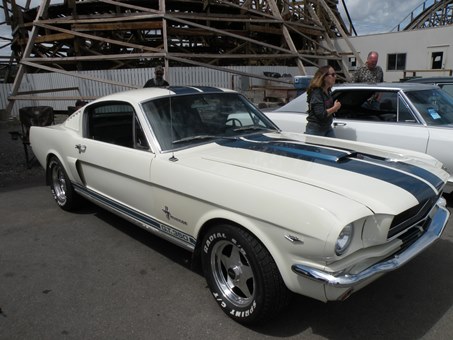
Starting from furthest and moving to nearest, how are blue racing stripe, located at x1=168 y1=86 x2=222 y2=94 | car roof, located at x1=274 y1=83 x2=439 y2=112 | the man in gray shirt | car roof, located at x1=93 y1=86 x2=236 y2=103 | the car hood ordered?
the man in gray shirt < car roof, located at x1=274 y1=83 x2=439 y2=112 < blue racing stripe, located at x1=168 y1=86 x2=222 y2=94 < car roof, located at x1=93 y1=86 x2=236 y2=103 < the car hood

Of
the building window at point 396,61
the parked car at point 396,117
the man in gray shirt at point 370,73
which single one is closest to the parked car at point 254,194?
the parked car at point 396,117

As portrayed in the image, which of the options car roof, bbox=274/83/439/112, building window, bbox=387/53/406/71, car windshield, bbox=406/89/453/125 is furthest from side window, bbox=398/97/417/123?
building window, bbox=387/53/406/71

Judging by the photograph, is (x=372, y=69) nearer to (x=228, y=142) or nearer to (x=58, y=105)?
(x=228, y=142)

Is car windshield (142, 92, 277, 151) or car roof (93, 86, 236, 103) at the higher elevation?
car roof (93, 86, 236, 103)

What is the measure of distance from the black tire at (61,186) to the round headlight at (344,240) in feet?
→ 11.3

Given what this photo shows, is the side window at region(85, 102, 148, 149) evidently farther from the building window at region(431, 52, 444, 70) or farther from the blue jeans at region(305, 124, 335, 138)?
the building window at region(431, 52, 444, 70)

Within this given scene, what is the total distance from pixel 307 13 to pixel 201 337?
72.1 feet

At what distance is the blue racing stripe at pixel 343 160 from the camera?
2.56 m

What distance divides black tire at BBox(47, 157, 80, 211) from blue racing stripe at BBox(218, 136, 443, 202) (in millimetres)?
2196

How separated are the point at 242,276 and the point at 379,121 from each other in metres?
3.56

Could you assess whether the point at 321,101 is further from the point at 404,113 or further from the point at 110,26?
the point at 110,26

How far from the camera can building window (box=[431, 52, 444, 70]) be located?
1895 cm

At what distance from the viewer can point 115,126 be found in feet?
13.2

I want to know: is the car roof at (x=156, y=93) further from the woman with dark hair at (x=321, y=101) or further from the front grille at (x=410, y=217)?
the front grille at (x=410, y=217)
